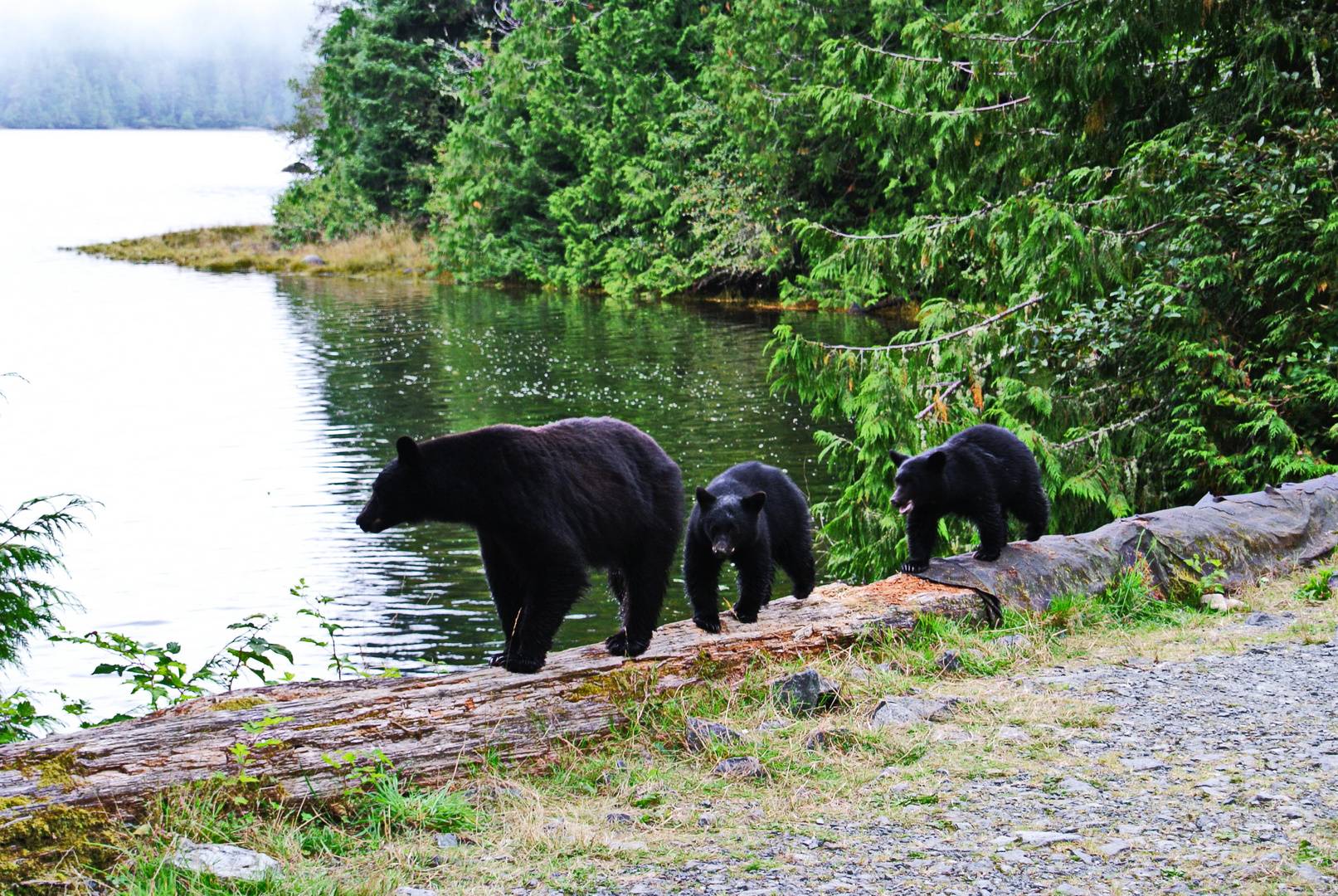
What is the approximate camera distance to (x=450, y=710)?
4.61m

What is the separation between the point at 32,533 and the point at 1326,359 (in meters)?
9.01

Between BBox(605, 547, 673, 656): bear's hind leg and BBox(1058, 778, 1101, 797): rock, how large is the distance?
1.81 meters

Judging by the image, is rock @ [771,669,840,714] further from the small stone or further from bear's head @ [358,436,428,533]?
bear's head @ [358,436,428,533]

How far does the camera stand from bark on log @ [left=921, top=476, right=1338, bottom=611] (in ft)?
21.2

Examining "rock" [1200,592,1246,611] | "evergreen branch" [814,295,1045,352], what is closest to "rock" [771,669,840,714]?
"rock" [1200,592,1246,611]

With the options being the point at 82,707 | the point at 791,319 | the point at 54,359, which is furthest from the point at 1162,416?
the point at 54,359

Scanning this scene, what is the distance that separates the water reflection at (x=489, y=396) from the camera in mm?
11617

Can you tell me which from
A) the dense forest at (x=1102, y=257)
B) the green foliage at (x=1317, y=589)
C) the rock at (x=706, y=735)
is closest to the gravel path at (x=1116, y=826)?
the rock at (x=706, y=735)

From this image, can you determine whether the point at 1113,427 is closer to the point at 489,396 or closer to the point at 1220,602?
the point at 1220,602

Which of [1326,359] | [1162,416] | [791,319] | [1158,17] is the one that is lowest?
[791,319]

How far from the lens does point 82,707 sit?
625 cm

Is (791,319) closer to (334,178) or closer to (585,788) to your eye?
(585,788)

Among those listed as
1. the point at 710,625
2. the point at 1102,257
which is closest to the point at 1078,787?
the point at 710,625

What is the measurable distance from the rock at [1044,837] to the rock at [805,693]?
1340mm
